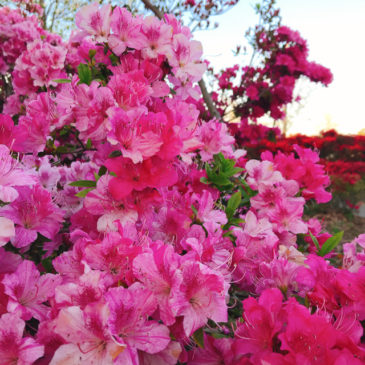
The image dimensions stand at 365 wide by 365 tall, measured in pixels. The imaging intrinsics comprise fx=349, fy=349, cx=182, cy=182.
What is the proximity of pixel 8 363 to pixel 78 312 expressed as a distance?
193 millimetres

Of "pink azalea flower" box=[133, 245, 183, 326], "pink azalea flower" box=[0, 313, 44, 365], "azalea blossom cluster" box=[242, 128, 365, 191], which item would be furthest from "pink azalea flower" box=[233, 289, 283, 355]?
"azalea blossom cluster" box=[242, 128, 365, 191]

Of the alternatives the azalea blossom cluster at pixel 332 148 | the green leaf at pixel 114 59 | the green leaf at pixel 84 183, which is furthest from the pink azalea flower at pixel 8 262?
Result: the azalea blossom cluster at pixel 332 148

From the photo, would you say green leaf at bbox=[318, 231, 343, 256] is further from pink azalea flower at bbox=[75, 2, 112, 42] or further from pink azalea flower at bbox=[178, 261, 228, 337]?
pink azalea flower at bbox=[75, 2, 112, 42]

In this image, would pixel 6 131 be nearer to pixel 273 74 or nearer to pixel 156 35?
pixel 156 35

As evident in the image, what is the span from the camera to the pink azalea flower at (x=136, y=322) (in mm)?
645

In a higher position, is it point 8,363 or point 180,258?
point 180,258

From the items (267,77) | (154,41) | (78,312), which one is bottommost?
(78,312)

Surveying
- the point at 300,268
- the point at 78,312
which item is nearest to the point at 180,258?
the point at 78,312

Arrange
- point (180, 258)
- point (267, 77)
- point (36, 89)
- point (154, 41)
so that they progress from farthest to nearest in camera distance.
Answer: point (267, 77)
point (36, 89)
point (154, 41)
point (180, 258)

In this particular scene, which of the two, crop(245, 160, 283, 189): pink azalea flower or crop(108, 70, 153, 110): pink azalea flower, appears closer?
crop(108, 70, 153, 110): pink azalea flower

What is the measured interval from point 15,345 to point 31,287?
0.16 m

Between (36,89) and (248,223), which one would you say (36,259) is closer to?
(248,223)

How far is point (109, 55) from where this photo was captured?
1.25 metres

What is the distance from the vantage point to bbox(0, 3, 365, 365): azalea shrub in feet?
2.14
